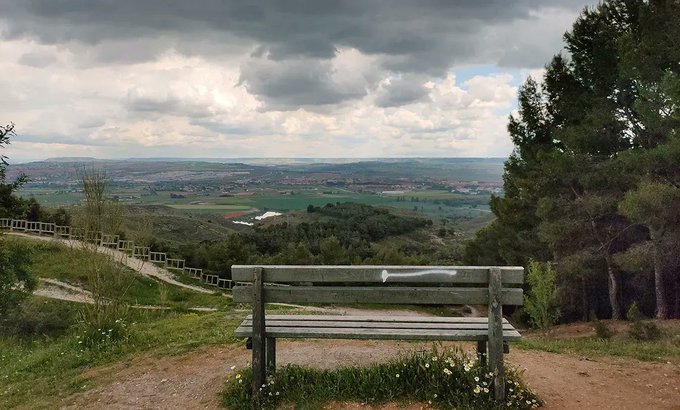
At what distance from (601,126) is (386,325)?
1687 cm

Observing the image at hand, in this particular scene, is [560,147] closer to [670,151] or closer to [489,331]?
[670,151]

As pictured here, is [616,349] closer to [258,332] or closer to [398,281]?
[398,281]

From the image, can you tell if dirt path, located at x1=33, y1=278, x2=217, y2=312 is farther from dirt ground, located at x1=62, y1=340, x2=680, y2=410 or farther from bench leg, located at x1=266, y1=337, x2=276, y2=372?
bench leg, located at x1=266, y1=337, x2=276, y2=372

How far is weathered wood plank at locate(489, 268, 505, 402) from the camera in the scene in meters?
5.11

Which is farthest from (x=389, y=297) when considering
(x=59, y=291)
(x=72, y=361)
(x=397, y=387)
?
(x=59, y=291)

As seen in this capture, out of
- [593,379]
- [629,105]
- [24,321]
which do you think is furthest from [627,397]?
[24,321]

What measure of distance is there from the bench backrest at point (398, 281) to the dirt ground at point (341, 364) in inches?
46.5

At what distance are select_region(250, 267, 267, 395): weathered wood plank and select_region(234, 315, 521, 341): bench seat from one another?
4.3 inches

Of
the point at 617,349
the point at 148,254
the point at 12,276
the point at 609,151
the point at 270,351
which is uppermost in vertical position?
the point at 609,151

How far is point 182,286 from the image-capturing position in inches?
1296

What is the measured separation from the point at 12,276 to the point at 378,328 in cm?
1849

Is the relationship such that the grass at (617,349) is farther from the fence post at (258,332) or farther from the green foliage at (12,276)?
the green foliage at (12,276)

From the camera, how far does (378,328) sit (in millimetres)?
5625

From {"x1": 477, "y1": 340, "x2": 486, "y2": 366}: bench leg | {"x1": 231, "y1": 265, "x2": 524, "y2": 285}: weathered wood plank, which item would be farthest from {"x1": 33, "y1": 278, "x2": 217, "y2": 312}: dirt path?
{"x1": 477, "y1": 340, "x2": 486, "y2": 366}: bench leg
